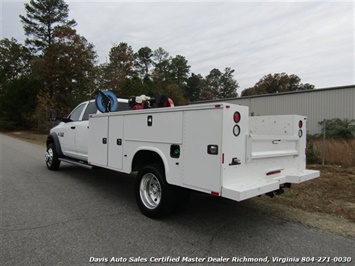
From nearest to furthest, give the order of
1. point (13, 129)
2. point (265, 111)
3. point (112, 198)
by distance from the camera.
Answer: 1. point (112, 198)
2. point (265, 111)
3. point (13, 129)

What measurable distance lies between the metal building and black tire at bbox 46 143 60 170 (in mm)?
12113

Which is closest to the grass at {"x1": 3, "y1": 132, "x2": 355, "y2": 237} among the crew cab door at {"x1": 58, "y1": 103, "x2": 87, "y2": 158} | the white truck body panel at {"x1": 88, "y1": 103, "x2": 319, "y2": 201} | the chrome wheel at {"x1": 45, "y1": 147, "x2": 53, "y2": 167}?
the white truck body panel at {"x1": 88, "y1": 103, "x2": 319, "y2": 201}

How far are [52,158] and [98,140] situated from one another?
3682 millimetres

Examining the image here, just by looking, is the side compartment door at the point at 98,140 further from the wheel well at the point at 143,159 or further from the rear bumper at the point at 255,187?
the rear bumper at the point at 255,187

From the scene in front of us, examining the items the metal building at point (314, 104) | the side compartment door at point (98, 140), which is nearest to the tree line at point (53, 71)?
the metal building at point (314, 104)

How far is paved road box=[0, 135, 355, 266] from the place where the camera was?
3283mm

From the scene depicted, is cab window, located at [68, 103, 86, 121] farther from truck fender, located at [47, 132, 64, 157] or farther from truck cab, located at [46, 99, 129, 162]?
truck fender, located at [47, 132, 64, 157]

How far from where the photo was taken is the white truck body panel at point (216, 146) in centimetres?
339

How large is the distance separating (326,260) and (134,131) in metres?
3.37

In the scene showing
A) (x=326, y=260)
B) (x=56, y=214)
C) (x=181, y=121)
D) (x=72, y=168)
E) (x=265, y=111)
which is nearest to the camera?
(x=326, y=260)

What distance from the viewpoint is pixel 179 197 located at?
4328mm

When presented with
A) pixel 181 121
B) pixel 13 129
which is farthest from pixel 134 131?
pixel 13 129

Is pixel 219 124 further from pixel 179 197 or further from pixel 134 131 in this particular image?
pixel 134 131

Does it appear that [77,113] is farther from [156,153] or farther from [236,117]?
[236,117]
